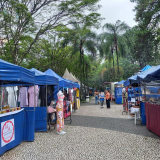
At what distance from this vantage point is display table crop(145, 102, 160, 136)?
5.87 meters

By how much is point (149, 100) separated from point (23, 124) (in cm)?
514

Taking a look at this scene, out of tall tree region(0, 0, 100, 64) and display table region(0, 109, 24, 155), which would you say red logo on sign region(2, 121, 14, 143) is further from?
tall tree region(0, 0, 100, 64)

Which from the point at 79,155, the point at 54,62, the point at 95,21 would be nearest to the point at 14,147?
the point at 79,155

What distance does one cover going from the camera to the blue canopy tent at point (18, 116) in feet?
14.1

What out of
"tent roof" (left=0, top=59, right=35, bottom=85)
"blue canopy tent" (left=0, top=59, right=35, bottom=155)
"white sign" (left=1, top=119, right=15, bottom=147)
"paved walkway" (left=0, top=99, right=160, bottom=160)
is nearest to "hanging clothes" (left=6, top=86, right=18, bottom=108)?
"paved walkway" (left=0, top=99, right=160, bottom=160)

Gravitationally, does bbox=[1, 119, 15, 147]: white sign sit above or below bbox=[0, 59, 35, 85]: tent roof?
below

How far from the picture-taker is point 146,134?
6.35 meters

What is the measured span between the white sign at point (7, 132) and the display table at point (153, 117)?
4.86 m

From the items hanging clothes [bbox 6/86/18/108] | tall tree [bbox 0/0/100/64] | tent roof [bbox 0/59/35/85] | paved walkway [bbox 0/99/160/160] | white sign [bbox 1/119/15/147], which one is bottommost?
paved walkway [bbox 0/99/160/160]

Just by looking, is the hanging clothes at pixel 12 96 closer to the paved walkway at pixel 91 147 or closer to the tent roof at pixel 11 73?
the paved walkway at pixel 91 147

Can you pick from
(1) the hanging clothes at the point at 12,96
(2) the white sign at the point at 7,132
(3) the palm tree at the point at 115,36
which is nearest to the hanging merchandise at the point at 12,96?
(1) the hanging clothes at the point at 12,96

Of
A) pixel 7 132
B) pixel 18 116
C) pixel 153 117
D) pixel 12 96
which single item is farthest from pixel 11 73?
pixel 153 117

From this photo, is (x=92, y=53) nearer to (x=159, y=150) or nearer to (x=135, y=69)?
(x=135, y=69)

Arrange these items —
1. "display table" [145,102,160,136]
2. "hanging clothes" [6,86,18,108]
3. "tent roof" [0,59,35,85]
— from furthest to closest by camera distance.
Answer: "hanging clothes" [6,86,18,108] → "display table" [145,102,160,136] → "tent roof" [0,59,35,85]
